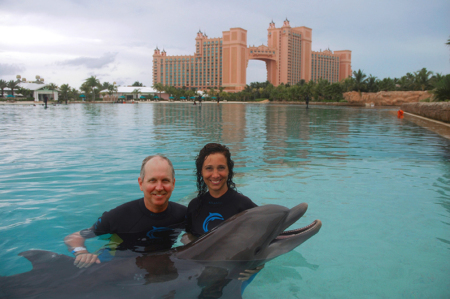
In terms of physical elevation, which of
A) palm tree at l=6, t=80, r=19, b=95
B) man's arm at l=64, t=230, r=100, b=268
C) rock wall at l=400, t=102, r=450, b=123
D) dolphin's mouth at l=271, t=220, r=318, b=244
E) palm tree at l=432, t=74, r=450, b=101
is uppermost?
palm tree at l=6, t=80, r=19, b=95

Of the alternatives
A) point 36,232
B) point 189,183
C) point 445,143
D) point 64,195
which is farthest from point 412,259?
point 445,143

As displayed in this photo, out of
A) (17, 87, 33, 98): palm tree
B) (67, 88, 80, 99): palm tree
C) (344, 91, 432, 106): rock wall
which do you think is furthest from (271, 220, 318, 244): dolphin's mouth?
(67, 88, 80, 99): palm tree

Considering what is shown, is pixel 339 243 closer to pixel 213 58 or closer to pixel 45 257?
pixel 45 257

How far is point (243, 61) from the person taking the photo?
117m

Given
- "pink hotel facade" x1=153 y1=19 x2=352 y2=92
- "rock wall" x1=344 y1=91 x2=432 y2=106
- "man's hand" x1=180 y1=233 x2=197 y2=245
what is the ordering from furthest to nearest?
"pink hotel facade" x1=153 y1=19 x2=352 y2=92
"rock wall" x1=344 y1=91 x2=432 y2=106
"man's hand" x1=180 y1=233 x2=197 y2=245

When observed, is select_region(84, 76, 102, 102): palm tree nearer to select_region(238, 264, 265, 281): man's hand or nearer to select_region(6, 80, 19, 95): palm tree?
select_region(6, 80, 19, 95): palm tree

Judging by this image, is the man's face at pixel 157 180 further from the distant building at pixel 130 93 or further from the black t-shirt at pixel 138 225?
the distant building at pixel 130 93

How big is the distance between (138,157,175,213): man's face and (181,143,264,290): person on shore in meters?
0.30

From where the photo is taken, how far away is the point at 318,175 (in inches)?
233

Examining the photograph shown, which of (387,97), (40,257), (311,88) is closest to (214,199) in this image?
(40,257)

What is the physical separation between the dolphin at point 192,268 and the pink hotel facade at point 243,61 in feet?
372

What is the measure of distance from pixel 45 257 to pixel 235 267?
3.94ft

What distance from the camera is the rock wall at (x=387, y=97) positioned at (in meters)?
50.2

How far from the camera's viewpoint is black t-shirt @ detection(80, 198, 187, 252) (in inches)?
105
